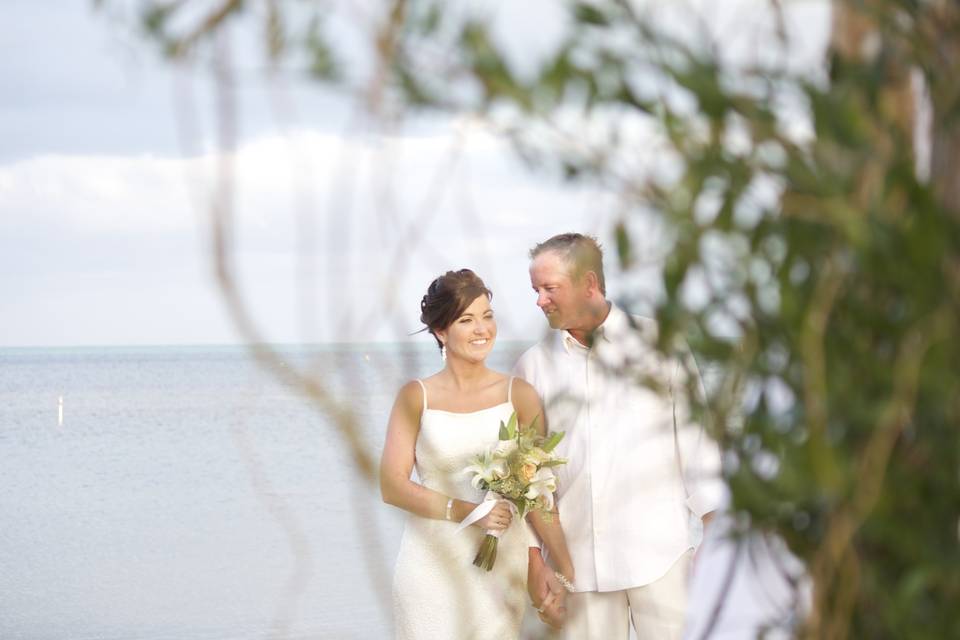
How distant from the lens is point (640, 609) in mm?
Result: 4363

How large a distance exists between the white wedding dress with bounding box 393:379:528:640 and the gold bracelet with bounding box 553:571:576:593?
0.82 feet

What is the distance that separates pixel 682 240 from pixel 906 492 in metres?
0.32

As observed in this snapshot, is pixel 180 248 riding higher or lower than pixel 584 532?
higher

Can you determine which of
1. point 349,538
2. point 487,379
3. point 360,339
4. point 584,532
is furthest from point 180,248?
point 349,538

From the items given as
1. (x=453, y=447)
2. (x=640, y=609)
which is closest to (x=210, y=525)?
(x=453, y=447)

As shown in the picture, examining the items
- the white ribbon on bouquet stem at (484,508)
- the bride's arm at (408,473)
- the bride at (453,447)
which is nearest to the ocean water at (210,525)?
the bride's arm at (408,473)

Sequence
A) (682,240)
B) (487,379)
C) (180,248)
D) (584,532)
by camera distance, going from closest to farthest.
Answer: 1. (682,240)
2. (180,248)
3. (584,532)
4. (487,379)

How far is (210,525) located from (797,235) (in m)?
14.7

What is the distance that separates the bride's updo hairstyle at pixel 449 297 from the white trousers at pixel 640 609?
118cm

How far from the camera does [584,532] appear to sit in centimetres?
431

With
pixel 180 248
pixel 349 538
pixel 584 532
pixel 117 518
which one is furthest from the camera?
pixel 117 518

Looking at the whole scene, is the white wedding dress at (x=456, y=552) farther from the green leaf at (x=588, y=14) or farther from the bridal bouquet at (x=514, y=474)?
the green leaf at (x=588, y=14)

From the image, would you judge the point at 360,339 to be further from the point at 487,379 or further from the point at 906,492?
the point at 487,379

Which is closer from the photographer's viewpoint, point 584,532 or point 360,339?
point 360,339
